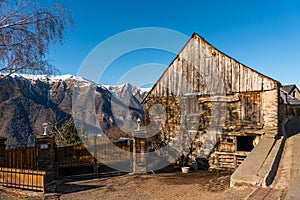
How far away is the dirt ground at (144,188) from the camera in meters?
6.79

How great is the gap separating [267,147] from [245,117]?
109 inches

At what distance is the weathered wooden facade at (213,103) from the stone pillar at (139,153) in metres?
3.15

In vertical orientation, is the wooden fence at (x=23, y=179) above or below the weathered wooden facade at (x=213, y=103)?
below

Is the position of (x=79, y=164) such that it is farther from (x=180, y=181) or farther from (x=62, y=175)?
(x=180, y=181)

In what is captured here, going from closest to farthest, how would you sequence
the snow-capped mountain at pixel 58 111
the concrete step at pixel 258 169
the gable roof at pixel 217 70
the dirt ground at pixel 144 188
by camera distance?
the concrete step at pixel 258 169 < the dirt ground at pixel 144 188 < the gable roof at pixel 217 70 < the snow-capped mountain at pixel 58 111

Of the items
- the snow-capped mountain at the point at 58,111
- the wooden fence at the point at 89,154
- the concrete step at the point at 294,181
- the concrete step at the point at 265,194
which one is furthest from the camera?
the snow-capped mountain at the point at 58,111

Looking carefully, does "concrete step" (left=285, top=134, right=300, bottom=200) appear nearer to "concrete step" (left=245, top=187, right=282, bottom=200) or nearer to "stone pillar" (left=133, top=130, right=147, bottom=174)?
"concrete step" (left=245, top=187, right=282, bottom=200)

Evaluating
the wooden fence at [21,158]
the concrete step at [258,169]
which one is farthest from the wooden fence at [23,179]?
the concrete step at [258,169]

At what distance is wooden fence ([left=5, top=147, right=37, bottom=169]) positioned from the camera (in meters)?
9.54

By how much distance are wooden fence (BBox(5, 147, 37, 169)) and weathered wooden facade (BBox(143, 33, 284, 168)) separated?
6.98 m

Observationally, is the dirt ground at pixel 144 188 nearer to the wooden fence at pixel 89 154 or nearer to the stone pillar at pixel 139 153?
the stone pillar at pixel 139 153

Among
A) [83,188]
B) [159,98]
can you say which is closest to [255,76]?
[159,98]

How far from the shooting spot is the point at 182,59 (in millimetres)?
13398

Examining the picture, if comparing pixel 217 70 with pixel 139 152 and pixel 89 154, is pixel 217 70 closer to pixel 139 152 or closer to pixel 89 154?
pixel 139 152
